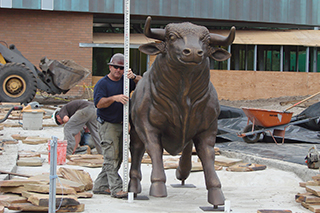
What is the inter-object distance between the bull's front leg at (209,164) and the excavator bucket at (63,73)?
1063cm

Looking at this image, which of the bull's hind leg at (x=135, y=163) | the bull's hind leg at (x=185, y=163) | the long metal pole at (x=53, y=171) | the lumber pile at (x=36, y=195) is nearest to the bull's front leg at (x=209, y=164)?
the bull's hind leg at (x=185, y=163)

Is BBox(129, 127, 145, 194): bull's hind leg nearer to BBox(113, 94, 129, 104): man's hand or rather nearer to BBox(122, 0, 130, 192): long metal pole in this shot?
BBox(122, 0, 130, 192): long metal pole

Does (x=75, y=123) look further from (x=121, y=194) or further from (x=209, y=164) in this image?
(x=209, y=164)

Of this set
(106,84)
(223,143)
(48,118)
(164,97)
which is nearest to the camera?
(164,97)

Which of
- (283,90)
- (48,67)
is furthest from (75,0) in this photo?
(283,90)

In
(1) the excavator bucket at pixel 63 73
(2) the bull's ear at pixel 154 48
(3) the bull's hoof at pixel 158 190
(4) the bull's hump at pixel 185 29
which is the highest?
(4) the bull's hump at pixel 185 29

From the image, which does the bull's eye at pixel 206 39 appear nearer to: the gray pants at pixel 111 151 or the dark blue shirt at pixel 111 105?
the dark blue shirt at pixel 111 105

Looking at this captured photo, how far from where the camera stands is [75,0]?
20.5m

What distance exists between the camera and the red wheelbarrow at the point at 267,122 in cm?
961

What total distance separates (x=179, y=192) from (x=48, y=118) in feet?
30.7

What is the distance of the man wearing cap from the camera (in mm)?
4801

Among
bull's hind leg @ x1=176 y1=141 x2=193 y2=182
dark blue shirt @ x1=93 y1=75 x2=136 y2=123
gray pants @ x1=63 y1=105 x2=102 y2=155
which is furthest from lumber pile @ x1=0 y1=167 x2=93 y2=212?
gray pants @ x1=63 y1=105 x2=102 y2=155

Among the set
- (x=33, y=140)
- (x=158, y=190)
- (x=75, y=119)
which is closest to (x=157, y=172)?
(x=158, y=190)

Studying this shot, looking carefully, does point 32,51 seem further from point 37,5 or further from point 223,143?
point 223,143
